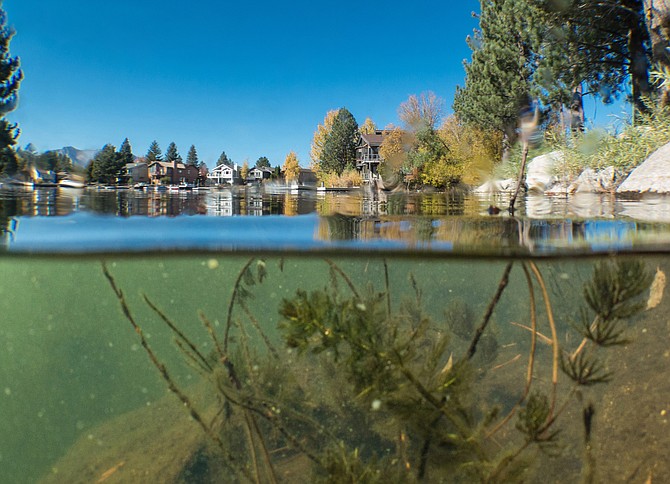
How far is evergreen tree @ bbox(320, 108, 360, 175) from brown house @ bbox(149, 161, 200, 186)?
201 cm

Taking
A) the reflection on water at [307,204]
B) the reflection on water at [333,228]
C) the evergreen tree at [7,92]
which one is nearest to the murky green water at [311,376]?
the reflection on water at [333,228]

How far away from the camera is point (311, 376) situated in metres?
4.76

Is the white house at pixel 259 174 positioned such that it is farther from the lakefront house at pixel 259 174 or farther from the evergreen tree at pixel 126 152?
the evergreen tree at pixel 126 152

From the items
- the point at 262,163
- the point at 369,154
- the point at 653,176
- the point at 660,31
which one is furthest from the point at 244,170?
the point at 660,31

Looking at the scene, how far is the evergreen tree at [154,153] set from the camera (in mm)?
5805

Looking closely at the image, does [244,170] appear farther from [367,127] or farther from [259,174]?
[367,127]

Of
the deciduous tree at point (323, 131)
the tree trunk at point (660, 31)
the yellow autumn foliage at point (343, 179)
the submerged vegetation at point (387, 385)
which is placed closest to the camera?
the submerged vegetation at point (387, 385)

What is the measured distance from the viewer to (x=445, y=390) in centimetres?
337

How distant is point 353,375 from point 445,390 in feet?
2.44

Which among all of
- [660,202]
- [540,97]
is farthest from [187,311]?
[540,97]

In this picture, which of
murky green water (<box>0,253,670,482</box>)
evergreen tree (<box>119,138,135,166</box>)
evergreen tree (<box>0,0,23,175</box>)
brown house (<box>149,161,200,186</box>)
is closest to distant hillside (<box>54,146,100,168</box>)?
evergreen tree (<box>119,138,135,166</box>)

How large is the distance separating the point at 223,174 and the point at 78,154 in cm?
193

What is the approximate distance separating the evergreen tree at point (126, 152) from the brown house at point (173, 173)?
301mm

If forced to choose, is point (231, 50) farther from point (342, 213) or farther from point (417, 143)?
point (417, 143)
